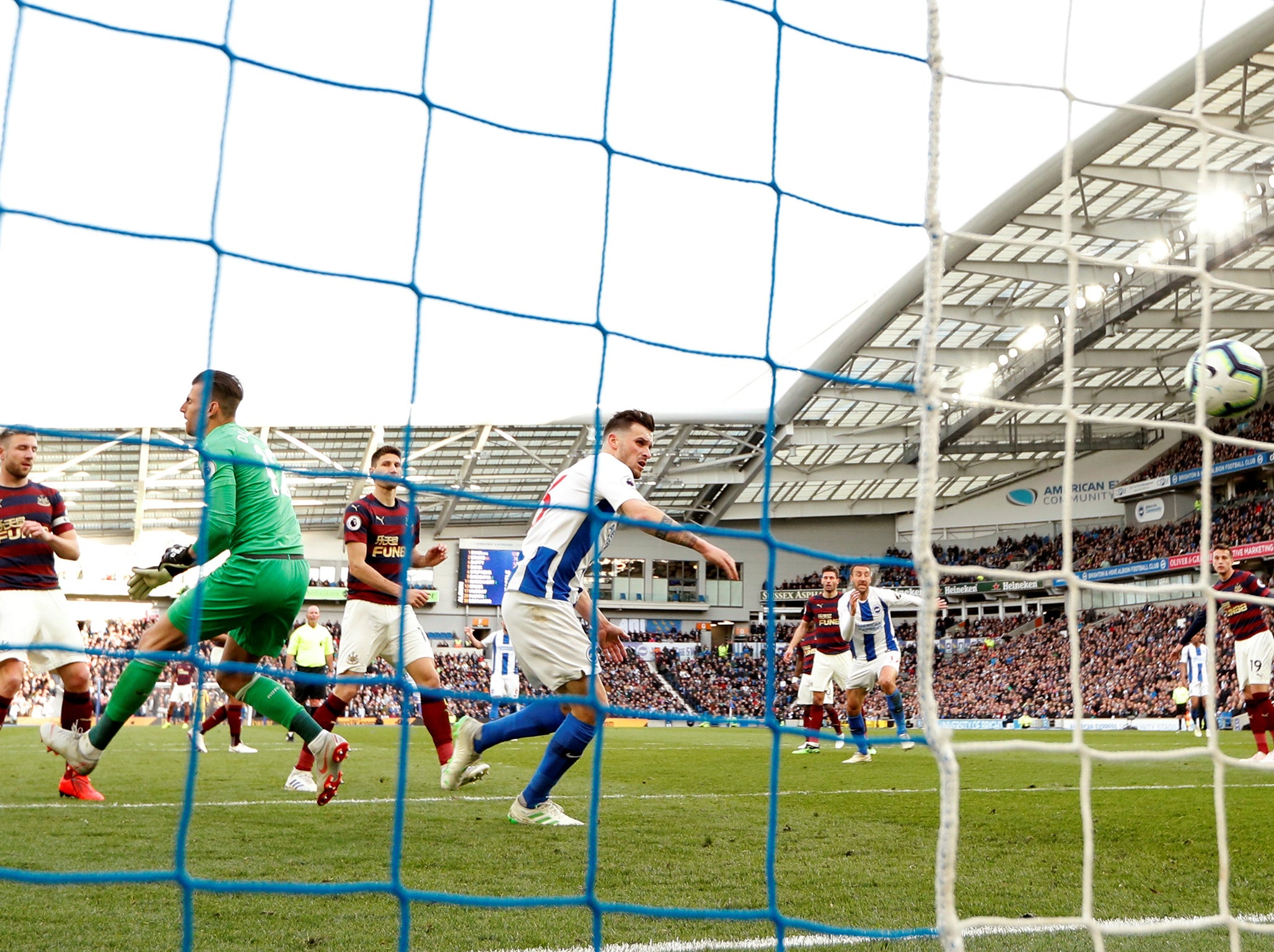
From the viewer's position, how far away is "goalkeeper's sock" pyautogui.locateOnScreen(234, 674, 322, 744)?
4426 mm

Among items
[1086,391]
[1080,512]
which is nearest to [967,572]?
[1086,391]

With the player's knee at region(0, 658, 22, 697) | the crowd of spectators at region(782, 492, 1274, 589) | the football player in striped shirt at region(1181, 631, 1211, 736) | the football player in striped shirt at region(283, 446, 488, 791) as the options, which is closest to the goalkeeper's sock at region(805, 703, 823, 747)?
the football player in striped shirt at region(283, 446, 488, 791)

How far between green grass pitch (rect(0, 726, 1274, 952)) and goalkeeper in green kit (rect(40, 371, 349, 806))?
0.40 metres

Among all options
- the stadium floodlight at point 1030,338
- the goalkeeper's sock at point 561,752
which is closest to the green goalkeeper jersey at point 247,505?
the goalkeeper's sock at point 561,752

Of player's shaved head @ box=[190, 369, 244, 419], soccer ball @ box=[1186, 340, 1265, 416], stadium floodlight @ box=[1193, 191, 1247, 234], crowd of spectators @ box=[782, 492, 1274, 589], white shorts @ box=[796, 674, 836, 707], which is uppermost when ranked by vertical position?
stadium floodlight @ box=[1193, 191, 1247, 234]

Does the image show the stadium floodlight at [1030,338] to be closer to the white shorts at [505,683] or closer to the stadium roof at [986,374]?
the stadium roof at [986,374]

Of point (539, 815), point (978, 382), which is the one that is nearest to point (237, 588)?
point (539, 815)

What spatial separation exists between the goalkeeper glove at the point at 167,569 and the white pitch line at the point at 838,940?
2.12m

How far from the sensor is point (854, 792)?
269 inches

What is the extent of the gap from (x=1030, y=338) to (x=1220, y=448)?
9.44 m

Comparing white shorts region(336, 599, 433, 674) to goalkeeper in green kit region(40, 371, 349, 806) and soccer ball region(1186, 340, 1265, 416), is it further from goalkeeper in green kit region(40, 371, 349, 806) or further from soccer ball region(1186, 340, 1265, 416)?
soccer ball region(1186, 340, 1265, 416)

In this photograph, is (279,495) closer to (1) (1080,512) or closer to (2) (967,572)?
(2) (967,572)

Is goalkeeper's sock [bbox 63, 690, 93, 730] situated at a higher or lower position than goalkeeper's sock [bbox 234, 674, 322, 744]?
lower

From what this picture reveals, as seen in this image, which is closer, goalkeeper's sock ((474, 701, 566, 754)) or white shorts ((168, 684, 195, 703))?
goalkeeper's sock ((474, 701, 566, 754))
